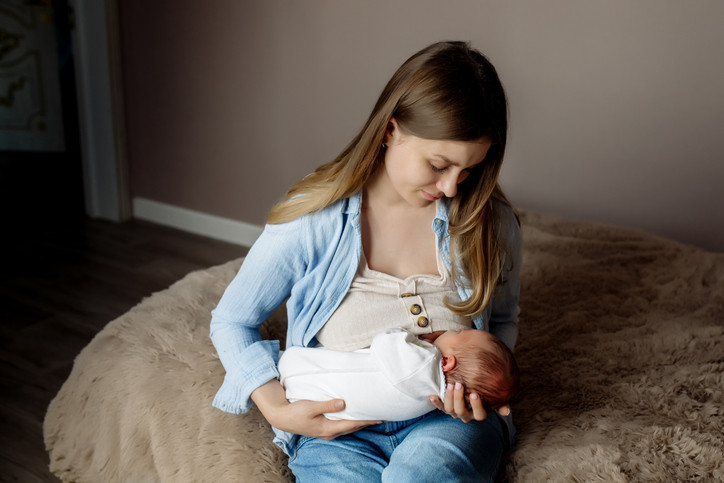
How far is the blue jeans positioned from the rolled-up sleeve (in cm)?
16

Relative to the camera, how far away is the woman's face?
3.41 feet

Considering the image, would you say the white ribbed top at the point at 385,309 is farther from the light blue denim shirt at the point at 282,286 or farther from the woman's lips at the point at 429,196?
the woman's lips at the point at 429,196

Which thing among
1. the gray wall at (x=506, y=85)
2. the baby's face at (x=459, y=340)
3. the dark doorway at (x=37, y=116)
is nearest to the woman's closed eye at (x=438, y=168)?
the baby's face at (x=459, y=340)

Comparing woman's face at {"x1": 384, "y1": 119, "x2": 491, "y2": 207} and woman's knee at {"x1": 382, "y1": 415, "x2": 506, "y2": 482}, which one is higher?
woman's face at {"x1": 384, "y1": 119, "x2": 491, "y2": 207}

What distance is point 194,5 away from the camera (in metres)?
3.16

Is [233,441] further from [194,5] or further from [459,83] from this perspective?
[194,5]

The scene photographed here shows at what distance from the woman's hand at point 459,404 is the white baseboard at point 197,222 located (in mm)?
2378

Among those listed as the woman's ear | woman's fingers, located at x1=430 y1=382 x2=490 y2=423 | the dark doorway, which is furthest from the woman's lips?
the dark doorway

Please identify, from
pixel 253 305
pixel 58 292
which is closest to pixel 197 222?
pixel 58 292

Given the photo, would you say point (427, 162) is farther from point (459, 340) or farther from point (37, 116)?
point (37, 116)

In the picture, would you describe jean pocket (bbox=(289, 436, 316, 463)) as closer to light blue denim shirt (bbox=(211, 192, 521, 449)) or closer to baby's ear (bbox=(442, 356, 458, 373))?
light blue denim shirt (bbox=(211, 192, 521, 449))

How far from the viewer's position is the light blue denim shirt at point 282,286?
3.71 ft

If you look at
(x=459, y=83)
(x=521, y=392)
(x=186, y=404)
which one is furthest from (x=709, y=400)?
(x=186, y=404)

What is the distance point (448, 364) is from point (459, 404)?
7 centimetres
